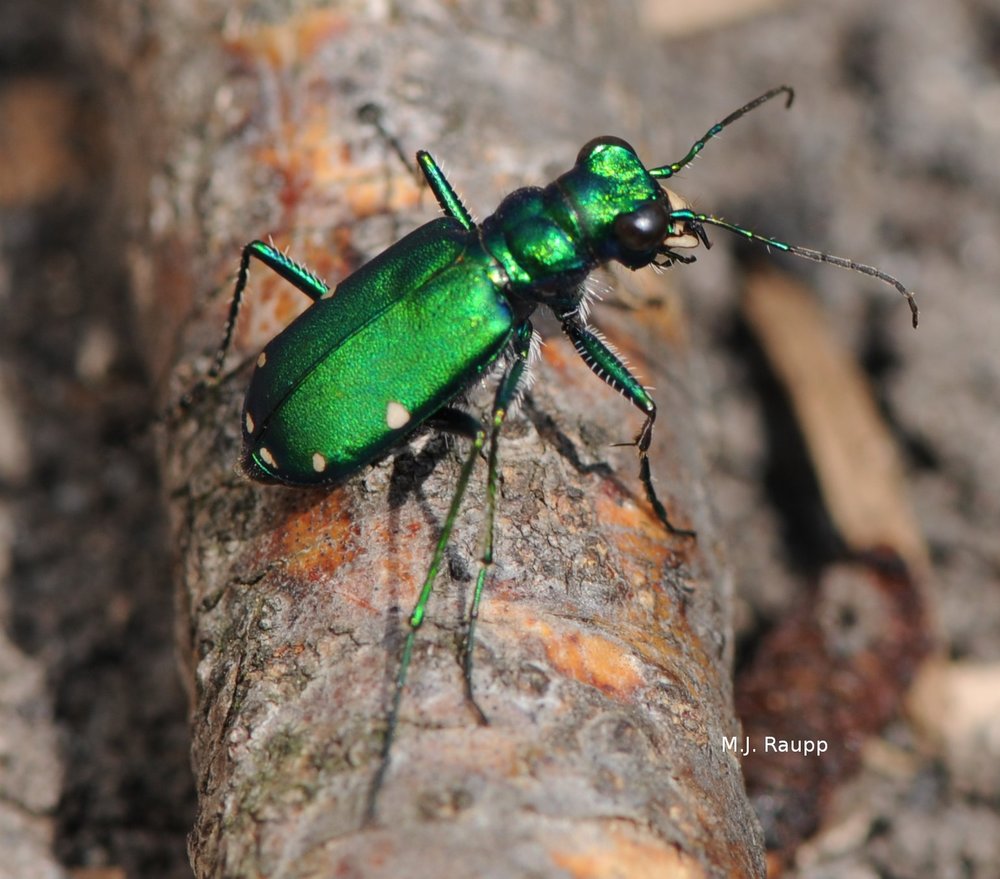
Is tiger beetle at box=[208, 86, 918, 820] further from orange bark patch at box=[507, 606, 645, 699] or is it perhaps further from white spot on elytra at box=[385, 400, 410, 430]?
orange bark patch at box=[507, 606, 645, 699]

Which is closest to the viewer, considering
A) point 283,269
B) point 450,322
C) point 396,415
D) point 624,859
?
point 624,859

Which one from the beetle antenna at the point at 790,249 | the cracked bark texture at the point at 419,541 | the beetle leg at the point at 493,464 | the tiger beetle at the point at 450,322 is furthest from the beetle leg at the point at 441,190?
the beetle antenna at the point at 790,249

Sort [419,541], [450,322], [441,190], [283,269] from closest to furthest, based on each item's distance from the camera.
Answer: [419,541], [450,322], [283,269], [441,190]

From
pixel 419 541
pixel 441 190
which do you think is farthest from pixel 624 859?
pixel 441 190

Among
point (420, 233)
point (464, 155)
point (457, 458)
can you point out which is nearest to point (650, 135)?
point (464, 155)

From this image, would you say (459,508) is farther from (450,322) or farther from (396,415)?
(450,322)

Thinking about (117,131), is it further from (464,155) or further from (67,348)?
(464,155)

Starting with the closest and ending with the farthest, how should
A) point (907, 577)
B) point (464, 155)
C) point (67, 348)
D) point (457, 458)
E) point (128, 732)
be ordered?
point (457, 458), point (464, 155), point (128, 732), point (907, 577), point (67, 348)
